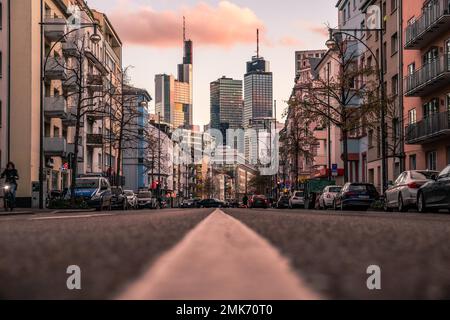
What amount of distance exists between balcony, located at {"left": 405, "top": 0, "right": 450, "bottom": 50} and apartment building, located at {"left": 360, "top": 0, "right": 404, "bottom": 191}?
194 cm

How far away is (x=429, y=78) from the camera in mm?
36062

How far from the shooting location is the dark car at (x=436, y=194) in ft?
64.1

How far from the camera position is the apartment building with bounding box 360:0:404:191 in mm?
42656

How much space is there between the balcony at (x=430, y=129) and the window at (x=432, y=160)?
3.13 feet

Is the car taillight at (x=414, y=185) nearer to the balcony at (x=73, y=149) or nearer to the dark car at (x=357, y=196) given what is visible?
the dark car at (x=357, y=196)

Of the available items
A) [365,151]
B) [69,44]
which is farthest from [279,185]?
[69,44]

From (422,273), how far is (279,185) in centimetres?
10137

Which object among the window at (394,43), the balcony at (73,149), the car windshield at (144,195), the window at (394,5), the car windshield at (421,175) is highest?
the window at (394,5)

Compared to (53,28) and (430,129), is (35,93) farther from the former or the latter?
(430,129)

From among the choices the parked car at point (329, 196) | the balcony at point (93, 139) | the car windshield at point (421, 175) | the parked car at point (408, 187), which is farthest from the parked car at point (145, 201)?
the car windshield at point (421, 175)

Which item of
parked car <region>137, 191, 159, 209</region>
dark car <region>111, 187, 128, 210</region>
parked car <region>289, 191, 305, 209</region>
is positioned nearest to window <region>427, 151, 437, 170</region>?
parked car <region>289, 191, 305, 209</region>

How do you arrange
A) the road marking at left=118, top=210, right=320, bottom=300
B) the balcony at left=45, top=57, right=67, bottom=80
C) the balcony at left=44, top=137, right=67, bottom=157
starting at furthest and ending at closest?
the balcony at left=45, top=57, right=67, bottom=80
the balcony at left=44, top=137, right=67, bottom=157
the road marking at left=118, top=210, right=320, bottom=300

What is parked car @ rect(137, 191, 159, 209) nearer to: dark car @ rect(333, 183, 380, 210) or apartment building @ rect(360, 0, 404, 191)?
apartment building @ rect(360, 0, 404, 191)
